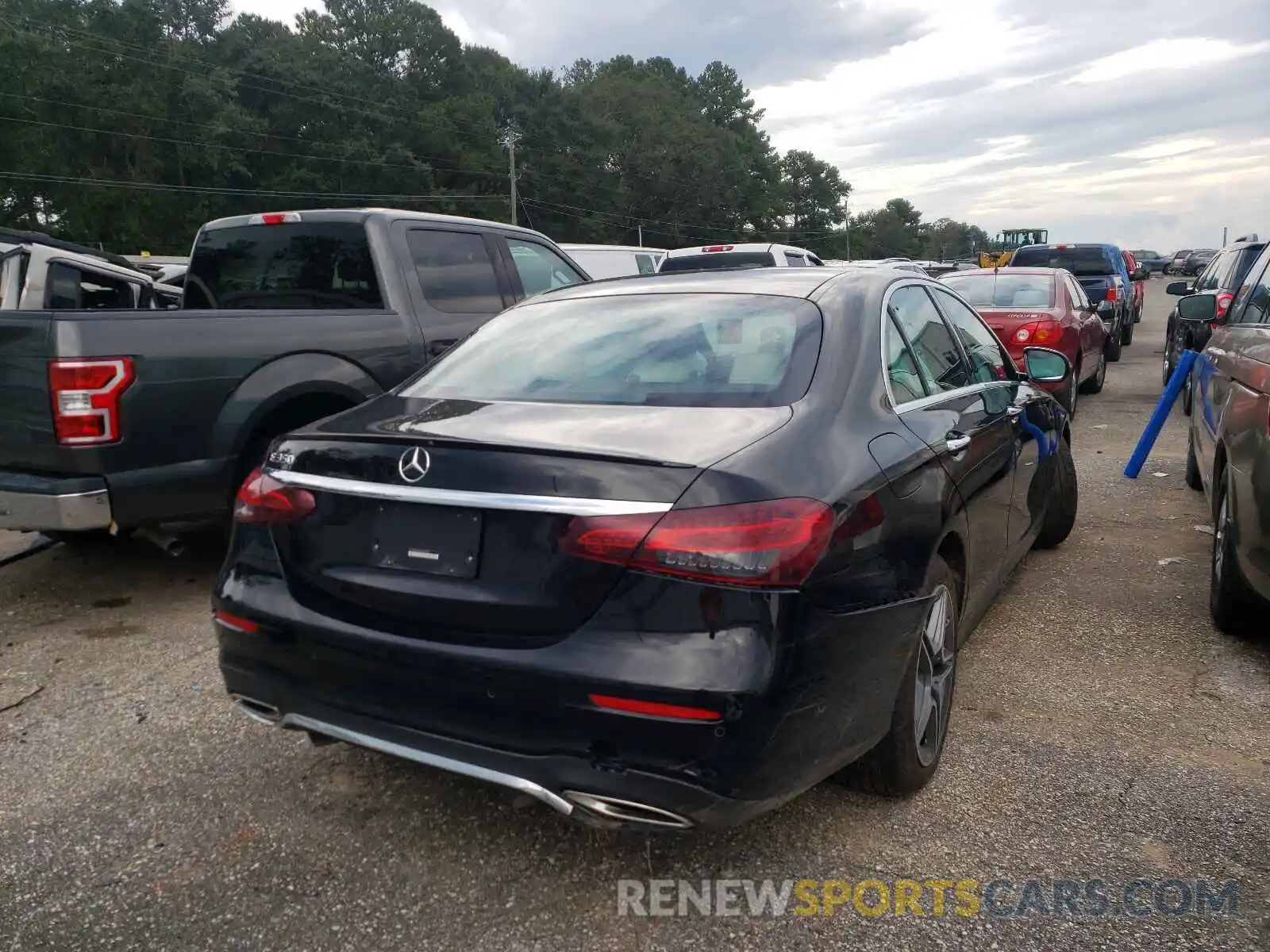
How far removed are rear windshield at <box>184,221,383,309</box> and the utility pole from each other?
52240mm

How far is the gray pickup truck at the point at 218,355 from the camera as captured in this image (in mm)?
4199

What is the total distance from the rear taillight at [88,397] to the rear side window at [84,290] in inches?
29.8

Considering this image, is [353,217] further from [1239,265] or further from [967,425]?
[1239,265]

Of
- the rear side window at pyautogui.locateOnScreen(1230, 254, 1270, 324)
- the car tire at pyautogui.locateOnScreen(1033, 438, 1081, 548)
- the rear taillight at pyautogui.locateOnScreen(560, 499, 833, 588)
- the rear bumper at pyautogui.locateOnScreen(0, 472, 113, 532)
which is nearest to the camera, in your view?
the rear taillight at pyautogui.locateOnScreen(560, 499, 833, 588)

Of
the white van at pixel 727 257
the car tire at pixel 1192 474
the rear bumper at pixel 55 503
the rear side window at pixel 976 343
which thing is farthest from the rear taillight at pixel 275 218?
the white van at pixel 727 257

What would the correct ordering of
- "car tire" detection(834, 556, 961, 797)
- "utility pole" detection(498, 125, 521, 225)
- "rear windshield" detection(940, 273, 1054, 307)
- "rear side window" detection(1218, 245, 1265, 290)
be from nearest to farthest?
"car tire" detection(834, 556, 961, 797) < "rear side window" detection(1218, 245, 1265, 290) < "rear windshield" detection(940, 273, 1054, 307) < "utility pole" detection(498, 125, 521, 225)

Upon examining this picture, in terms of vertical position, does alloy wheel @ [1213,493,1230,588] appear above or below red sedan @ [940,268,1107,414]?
below

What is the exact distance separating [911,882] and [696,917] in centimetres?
58

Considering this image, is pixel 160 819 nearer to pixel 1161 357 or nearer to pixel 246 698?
pixel 246 698

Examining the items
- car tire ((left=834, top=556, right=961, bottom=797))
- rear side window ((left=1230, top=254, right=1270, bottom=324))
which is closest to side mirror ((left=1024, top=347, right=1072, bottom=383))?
rear side window ((left=1230, top=254, right=1270, bottom=324))

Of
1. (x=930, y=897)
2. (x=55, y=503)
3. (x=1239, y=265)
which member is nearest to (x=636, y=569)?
(x=930, y=897)

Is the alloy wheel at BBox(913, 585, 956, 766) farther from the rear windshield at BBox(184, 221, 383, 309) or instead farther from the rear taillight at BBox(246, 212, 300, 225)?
the rear taillight at BBox(246, 212, 300, 225)

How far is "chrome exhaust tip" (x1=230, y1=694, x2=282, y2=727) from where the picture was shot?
268 centimetres

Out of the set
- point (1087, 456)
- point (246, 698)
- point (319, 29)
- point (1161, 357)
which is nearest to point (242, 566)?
point (246, 698)
